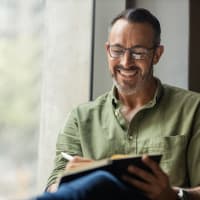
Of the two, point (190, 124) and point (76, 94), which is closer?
point (190, 124)

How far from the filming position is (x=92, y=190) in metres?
0.72

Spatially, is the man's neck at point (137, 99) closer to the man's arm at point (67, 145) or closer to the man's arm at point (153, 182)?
the man's arm at point (67, 145)

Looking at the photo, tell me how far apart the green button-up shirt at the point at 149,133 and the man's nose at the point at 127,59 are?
0.42 feet

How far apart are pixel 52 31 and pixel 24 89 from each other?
0.27 meters

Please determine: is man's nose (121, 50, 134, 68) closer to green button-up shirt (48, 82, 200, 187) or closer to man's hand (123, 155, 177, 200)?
green button-up shirt (48, 82, 200, 187)

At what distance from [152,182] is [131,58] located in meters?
0.53

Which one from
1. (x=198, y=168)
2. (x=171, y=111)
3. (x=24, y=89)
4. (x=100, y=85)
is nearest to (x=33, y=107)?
(x=24, y=89)

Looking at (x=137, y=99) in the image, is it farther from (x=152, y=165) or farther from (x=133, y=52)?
(x=152, y=165)

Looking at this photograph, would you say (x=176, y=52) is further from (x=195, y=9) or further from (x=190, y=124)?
(x=190, y=124)

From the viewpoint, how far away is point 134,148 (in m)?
1.41

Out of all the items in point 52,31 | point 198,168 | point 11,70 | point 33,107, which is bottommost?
point 198,168

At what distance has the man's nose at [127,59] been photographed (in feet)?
4.78

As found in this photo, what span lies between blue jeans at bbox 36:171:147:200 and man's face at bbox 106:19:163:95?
2.21 ft

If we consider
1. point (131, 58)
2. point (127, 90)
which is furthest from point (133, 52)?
point (127, 90)
